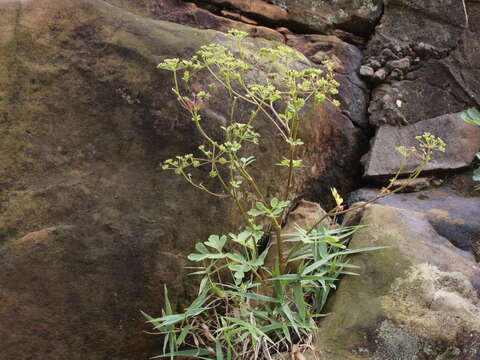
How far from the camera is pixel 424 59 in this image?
3141mm

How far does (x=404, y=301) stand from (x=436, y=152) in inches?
46.3

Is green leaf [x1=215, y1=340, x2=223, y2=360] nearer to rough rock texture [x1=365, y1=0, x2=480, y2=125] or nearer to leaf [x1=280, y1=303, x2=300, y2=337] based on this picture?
leaf [x1=280, y1=303, x2=300, y2=337]

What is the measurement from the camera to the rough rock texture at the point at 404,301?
74.0 inches

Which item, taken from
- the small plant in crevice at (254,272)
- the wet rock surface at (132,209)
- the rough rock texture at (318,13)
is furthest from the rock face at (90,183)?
the rough rock texture at (318,13)

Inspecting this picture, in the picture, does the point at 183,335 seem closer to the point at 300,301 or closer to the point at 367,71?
the point at 300,301

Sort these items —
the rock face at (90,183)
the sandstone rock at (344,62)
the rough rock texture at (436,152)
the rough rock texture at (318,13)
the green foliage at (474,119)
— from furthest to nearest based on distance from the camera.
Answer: the rough rock texture at (318,13) → the sandstone rock at (344,62) → the rough rock texture at (436,152) → the green foliage at (474,119) → the rock face at (90,183)

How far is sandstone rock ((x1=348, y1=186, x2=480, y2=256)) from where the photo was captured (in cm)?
240

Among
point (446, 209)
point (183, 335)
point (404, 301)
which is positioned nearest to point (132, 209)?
point (183, 335)

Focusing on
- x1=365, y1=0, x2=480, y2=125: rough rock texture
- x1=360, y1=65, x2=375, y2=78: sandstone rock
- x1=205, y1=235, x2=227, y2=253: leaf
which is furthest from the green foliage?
x1=205, y1=235, x2=227, y2=253: leaf

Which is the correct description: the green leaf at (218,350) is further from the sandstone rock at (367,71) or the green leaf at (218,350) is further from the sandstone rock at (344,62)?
the sandstone rock at (367,71)

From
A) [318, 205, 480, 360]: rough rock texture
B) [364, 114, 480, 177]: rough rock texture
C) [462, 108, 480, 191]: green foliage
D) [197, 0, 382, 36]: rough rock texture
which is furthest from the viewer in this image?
[197, 0, 382, 36]: rough rock texture

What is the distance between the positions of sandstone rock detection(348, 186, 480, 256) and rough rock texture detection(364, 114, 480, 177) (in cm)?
15

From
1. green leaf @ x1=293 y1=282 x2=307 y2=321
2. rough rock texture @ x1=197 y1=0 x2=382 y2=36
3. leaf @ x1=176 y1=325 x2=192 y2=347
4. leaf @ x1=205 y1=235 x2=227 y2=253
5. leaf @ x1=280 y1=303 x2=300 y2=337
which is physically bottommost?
leaf @ x1=176 y1=325 x2=192 y2=347

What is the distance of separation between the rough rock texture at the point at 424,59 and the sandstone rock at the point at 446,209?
50cm
